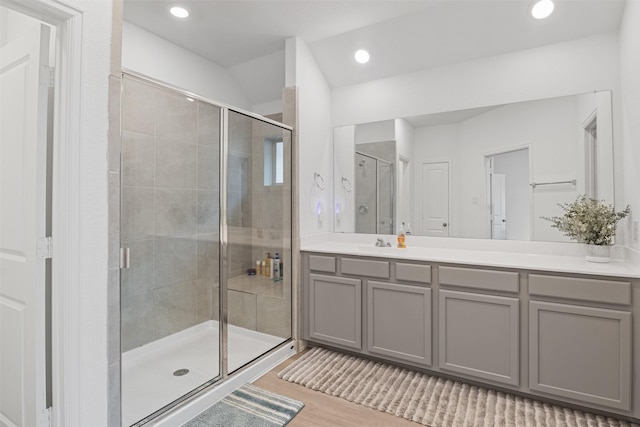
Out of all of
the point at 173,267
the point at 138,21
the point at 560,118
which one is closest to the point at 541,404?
the point at 560,118

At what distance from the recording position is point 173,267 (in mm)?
2686

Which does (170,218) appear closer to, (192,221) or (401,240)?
(192,221)

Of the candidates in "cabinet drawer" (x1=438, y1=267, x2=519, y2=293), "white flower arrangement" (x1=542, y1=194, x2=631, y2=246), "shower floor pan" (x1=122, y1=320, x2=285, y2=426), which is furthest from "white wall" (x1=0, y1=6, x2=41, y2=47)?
"white flower arrangement" (x1=542, y1=194, x2=631, y2=246)

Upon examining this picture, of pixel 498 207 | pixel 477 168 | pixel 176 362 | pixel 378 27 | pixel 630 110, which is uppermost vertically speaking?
pixel 378 27

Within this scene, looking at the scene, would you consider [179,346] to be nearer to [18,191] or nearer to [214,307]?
[214,307]

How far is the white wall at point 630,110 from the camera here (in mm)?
1902

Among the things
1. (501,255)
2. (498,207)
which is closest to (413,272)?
(501,255)

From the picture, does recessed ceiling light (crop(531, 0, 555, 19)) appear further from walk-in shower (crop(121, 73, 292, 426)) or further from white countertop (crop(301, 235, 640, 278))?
walk-in shower (crop(121, 73, 292, 426))

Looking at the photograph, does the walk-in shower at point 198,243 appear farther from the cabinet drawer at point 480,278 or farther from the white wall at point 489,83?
the cabinet drawer at point 480,278

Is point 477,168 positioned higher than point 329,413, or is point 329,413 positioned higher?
point 477,168

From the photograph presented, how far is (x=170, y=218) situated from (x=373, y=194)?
1.85 meters

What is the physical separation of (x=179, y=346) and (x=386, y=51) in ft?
10.1

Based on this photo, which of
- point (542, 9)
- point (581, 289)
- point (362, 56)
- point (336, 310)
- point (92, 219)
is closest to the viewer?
point (92, 219)

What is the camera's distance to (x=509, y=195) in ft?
8.59
